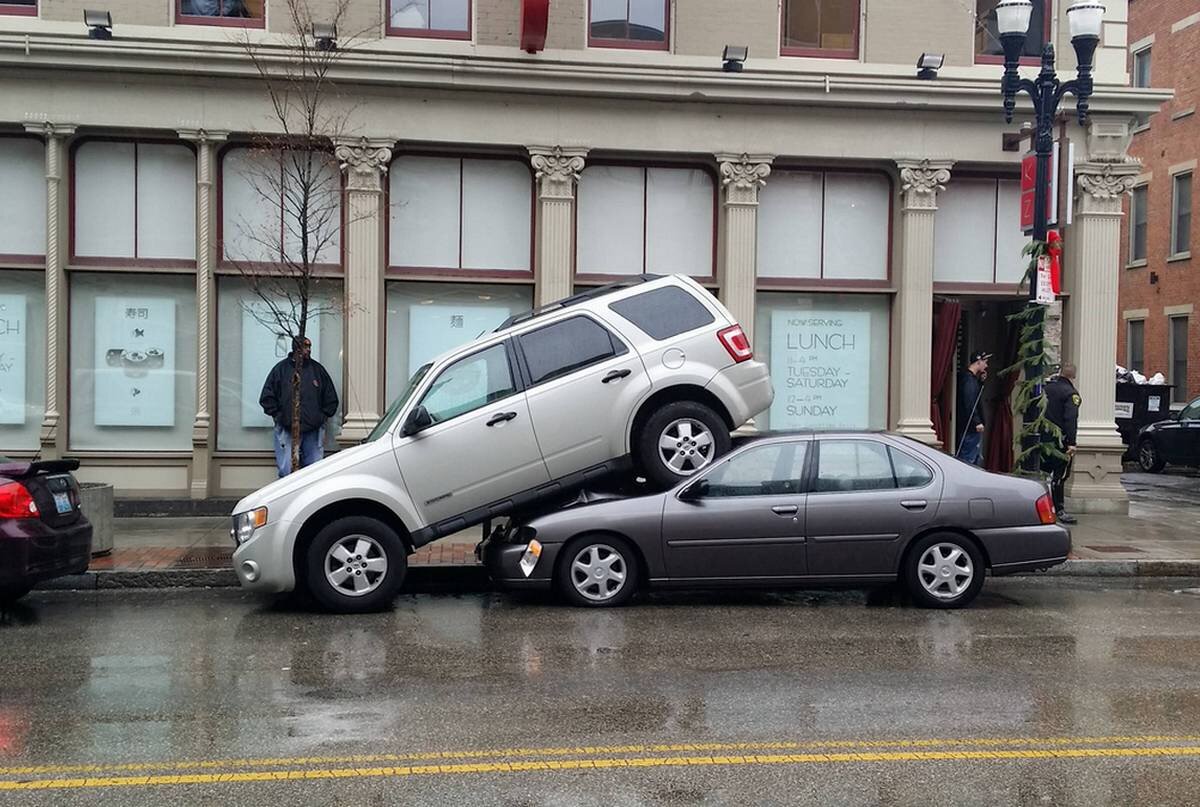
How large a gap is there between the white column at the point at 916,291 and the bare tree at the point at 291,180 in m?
7.32

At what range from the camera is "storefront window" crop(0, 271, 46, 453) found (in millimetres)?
14695

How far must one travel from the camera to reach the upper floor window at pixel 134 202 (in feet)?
48.5

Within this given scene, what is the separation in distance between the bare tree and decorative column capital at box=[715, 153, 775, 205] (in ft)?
15.8

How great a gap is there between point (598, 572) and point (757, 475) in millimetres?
1496

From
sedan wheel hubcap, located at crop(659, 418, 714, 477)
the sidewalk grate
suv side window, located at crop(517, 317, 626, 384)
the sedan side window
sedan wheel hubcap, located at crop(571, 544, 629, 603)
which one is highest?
suv side window, located at crop(517, 317, 626, 384)

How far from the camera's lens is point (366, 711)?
6.54 m

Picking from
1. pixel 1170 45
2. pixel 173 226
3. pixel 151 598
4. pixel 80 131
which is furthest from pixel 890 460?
pixel 1170 45

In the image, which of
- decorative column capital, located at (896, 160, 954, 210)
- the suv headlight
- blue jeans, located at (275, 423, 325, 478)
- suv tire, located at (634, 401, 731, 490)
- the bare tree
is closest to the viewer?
the suv headlight

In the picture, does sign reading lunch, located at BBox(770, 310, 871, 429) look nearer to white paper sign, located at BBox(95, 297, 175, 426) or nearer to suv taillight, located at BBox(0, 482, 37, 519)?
white paper sign, located at BBox(95, 297, 175, 426)

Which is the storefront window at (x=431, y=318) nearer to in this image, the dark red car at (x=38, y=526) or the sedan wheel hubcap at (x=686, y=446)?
the dark red car at (x=38, y=526)

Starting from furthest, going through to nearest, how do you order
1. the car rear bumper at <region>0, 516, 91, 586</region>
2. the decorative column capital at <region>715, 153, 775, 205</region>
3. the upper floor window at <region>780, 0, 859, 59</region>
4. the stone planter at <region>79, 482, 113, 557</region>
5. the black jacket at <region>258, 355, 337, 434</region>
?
the upper floor window at <region>780, 0, 859, 59</region>
the decorative column capital at <region>715, 153, 775, 205</region>
the black jacket at <region>258, 355, 337, 434</region>
the stone planter at <region>79, 482, 113, 557</region>
the car rear bumper at <region>0, 516, 91, 586</region>

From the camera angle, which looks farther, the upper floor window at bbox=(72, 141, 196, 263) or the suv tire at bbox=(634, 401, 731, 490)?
the upper floor window at bbox=(72, 141, 196, 263)

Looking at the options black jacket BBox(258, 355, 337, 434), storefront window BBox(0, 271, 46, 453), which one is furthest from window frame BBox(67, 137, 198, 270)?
black jacket BBox(258, 355, 337, 434)

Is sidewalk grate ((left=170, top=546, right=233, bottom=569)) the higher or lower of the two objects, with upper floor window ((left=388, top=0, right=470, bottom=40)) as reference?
lower
